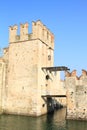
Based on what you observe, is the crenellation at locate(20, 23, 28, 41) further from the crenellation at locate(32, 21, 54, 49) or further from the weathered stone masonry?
the crenellation at locate(32, 21, 54, 49)

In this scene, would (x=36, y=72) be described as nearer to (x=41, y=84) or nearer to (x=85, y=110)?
(x=41, y=84)

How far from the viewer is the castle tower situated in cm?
3297

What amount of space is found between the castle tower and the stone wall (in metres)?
4.74

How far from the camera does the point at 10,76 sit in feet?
116

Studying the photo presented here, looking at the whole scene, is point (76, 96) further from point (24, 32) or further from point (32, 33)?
point (24, 32)

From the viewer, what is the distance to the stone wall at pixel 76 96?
29.3 m

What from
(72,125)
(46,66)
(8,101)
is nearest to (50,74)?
Result: (46,66)

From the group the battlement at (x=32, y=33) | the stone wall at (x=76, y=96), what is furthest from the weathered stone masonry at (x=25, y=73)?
the stone wall at (x=76, y=96)

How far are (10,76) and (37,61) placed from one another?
203 inches

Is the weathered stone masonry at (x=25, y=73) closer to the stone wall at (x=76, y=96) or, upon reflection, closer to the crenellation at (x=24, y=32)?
the crenellation at (x=24, y=32)

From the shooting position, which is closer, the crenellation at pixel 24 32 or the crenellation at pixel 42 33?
the crenellation at pixel 42 33

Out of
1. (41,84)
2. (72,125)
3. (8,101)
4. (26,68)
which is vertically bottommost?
(72,125)

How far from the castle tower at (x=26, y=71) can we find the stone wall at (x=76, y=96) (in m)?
4.74

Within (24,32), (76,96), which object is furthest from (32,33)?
(76,96)
